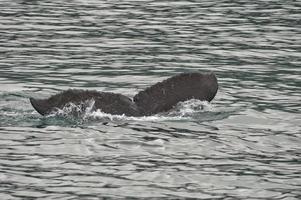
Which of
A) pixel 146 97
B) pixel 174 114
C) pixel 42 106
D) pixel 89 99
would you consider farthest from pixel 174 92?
pixel 42 106

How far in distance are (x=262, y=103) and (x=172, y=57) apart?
661cm

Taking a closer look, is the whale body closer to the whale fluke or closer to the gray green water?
the whale fluke

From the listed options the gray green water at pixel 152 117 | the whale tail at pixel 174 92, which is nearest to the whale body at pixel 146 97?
the whale tail at pixel 174 92

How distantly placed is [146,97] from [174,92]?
1.69ft

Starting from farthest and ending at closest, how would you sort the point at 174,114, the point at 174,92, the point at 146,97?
the point at 174,114, the point at 174,92, the point at 146,97

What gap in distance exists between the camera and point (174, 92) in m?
15.0

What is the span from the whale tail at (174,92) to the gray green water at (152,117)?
0.54ft

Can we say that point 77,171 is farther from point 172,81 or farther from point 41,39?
point 41,39

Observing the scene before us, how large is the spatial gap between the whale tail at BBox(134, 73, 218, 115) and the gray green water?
0.16 metres

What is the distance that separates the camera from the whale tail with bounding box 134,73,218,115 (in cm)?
1477

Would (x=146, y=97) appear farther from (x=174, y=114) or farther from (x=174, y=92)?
(x=174, y=114)

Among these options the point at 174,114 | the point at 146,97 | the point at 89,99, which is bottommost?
the point at 174,114

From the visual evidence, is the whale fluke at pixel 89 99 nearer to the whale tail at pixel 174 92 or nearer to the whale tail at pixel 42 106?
the whale tail at pixel 42 106

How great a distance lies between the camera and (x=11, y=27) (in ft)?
91.6
